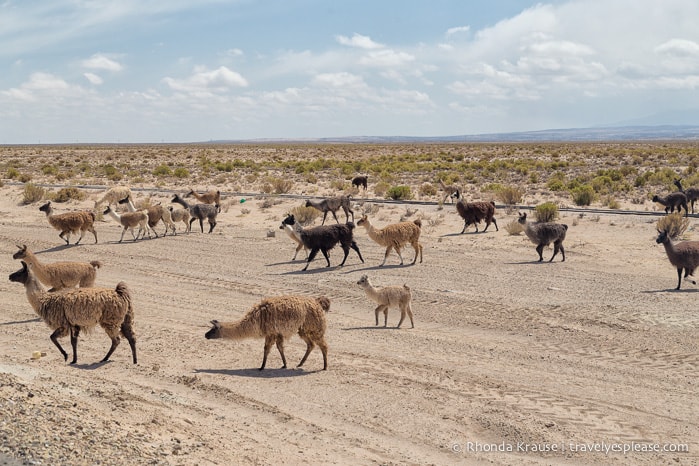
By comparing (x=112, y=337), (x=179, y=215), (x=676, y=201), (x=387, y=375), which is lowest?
(x=387, y=375)

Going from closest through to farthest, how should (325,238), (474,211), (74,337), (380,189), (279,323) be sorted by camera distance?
(279,323) < (74,337) < (325,238) < (474,211) < (380,189)

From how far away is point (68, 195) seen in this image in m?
36.0

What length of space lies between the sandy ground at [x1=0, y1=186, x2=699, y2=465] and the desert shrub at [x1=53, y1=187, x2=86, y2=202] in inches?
673

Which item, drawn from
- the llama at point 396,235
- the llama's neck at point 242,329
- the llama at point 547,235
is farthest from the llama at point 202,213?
the llama's neck at point 242,329

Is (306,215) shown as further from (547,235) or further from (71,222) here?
(547,235)

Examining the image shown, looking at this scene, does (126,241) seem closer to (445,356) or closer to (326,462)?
(445,356)

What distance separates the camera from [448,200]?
3425cm

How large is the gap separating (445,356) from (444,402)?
2.12 meters

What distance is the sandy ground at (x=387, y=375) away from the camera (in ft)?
24.5

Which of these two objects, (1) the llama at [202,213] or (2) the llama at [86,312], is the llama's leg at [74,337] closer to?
(2) the llama at [86,312]

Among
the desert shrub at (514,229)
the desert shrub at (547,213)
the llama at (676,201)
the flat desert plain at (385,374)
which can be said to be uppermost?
the llama at (676,201)

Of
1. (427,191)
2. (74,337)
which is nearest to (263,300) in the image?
(74,337)

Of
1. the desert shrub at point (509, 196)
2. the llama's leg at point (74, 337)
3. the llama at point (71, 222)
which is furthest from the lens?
the desert shrub at point (509, 196)

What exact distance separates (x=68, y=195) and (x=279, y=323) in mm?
29291
